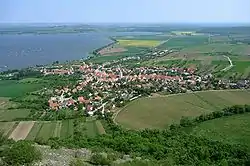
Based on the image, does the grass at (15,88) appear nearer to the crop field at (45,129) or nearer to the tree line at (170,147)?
the crop field at (45,129)

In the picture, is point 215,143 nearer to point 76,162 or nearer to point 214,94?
point 76,162

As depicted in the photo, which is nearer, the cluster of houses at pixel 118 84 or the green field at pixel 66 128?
the green field at pixel 66 128

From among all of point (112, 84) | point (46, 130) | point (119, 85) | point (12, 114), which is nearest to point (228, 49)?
point (112, 84)

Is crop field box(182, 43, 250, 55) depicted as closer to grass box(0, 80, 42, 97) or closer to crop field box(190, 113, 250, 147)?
grass box(0, 80, 42, 97)

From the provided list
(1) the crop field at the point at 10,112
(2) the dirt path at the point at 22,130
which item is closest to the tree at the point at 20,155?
(2) the dirt path at the point at 22,130

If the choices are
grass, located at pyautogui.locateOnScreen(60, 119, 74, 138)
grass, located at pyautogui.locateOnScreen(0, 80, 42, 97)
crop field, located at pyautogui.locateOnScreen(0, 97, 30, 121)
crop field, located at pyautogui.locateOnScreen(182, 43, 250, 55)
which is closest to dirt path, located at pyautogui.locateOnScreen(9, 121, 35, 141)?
crop field, located at pyautogui.locateOnScreen(0, 97, 30, 121)

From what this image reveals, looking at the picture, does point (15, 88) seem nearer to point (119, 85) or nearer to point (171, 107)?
point (119, 85)

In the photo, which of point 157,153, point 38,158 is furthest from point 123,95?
point 38,158
